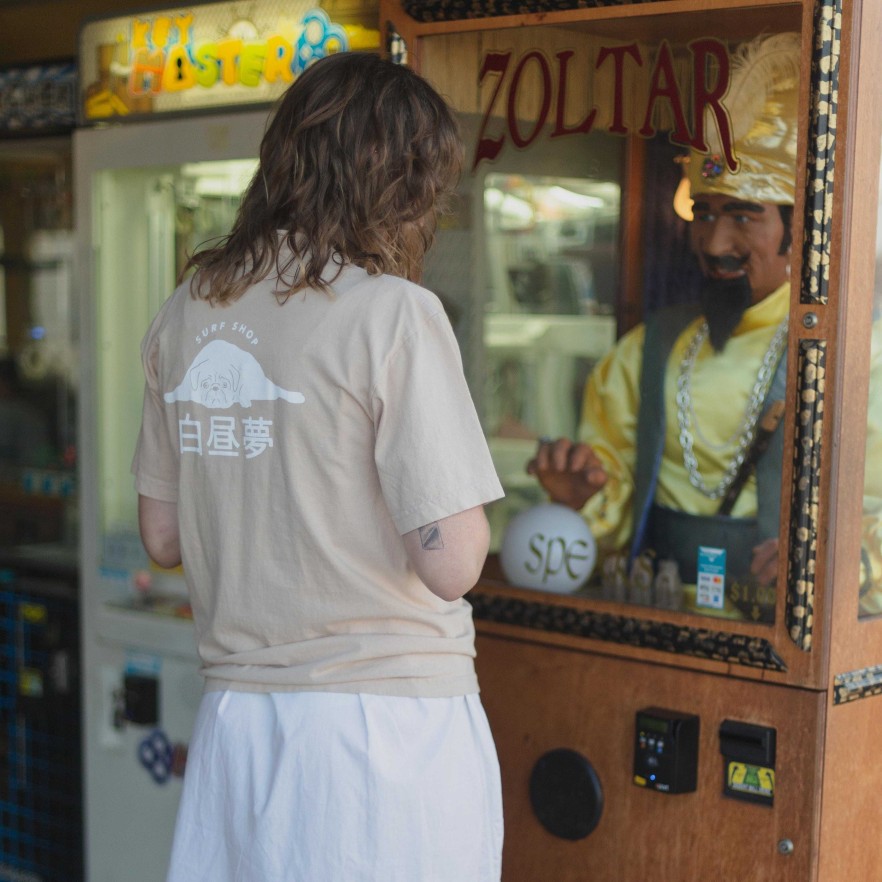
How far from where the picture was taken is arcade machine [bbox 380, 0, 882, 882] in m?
1.87

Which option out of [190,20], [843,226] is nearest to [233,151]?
[190,20]

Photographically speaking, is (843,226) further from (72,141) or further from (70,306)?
(70,306)

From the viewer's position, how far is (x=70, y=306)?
11.5 feet

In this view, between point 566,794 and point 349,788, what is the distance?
754 mm

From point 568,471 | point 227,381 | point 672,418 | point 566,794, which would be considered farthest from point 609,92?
point 566,794

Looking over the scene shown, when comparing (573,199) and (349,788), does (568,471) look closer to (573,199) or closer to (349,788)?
(573,199)

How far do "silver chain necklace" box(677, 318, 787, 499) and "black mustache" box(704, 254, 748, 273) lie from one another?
0.11 meters

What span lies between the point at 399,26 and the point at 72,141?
3.73 ft

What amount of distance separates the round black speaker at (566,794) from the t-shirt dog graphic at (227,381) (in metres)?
0.96

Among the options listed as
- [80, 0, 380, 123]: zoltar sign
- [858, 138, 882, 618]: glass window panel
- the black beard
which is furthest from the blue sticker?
[80, 0, 380, 123]: zoltar sign

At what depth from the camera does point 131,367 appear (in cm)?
298

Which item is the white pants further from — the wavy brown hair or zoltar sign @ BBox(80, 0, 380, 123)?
zoltar sign @ BBox(80, 0, 380, 123)

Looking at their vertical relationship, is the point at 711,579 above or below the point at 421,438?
below

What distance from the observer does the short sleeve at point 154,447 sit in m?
1.71
